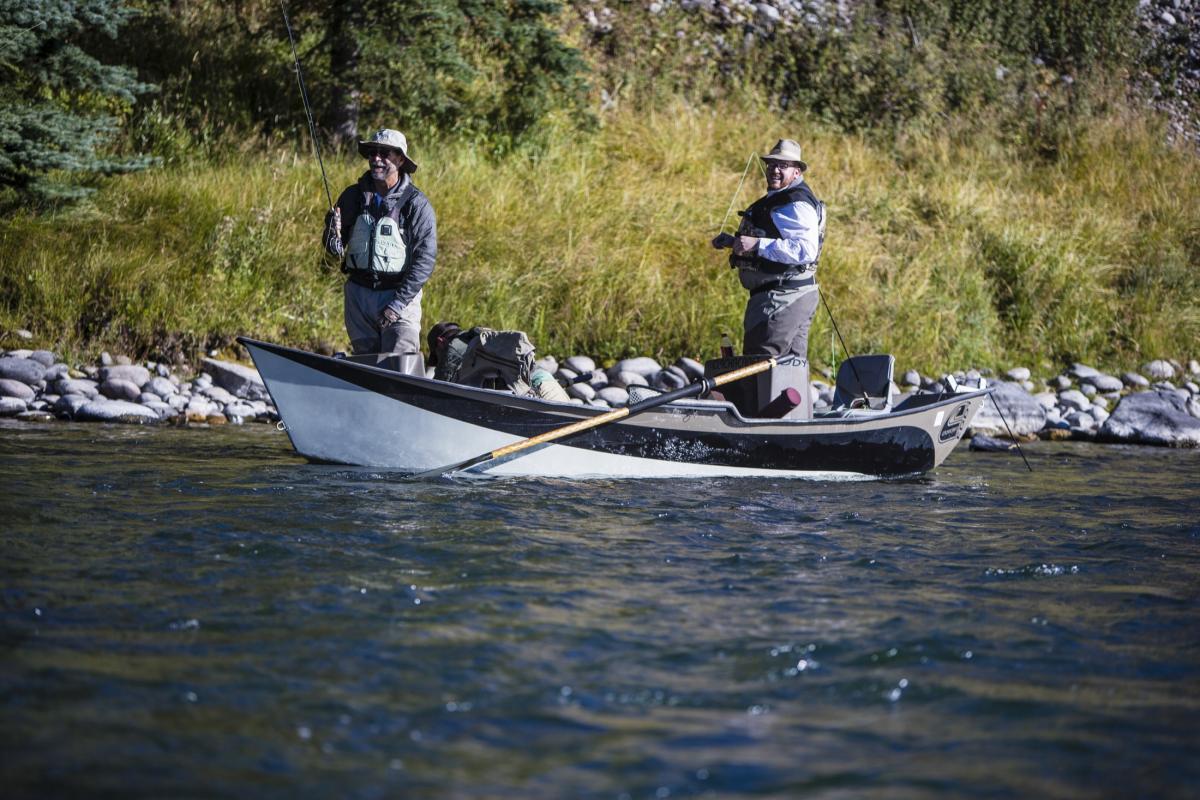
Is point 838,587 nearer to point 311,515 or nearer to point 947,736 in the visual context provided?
point 947,736

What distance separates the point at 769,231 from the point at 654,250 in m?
4.40

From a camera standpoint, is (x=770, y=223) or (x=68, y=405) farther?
(x=68, y=405)

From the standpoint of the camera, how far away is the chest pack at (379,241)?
747cm

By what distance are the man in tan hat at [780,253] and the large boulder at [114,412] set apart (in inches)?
180

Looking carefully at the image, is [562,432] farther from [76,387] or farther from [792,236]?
[76,387]

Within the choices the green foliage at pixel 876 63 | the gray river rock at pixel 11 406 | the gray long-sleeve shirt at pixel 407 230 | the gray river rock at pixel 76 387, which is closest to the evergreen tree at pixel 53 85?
the gray river rock at pixel 76 387

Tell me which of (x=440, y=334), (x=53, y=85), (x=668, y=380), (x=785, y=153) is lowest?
(x=668, y=380)

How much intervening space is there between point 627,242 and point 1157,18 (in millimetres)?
12160

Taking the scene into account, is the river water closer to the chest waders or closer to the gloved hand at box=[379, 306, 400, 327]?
the gloved hand at box=[379, 306, 400, 327]

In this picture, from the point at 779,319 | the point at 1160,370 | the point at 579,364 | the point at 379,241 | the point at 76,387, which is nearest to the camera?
the point at 379,241

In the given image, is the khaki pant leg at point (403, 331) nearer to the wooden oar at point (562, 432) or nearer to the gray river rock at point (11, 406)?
the wooden oar at point (562, 432)

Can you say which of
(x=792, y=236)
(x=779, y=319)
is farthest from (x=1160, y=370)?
(x=792, y=236)

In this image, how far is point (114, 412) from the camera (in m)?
9.46

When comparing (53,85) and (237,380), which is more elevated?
(53,85)
